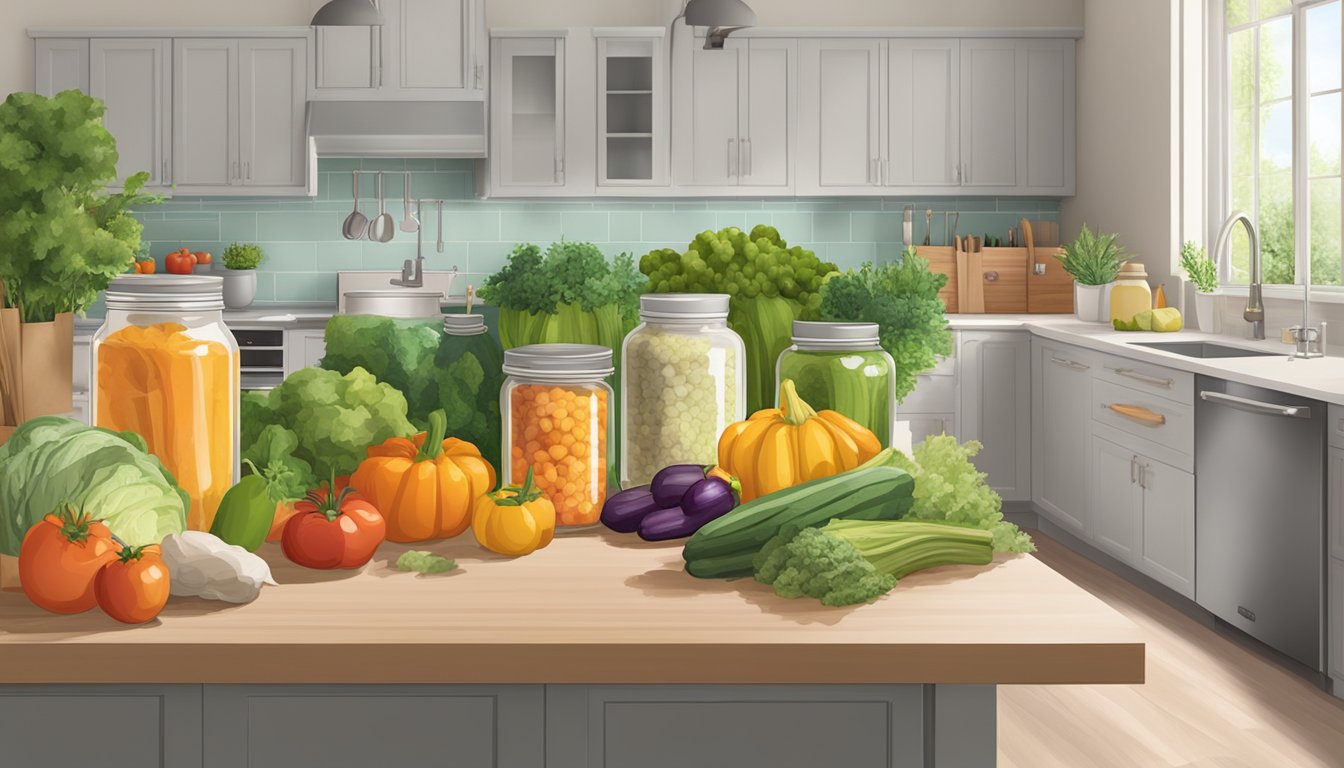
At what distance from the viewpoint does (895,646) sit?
1.01m

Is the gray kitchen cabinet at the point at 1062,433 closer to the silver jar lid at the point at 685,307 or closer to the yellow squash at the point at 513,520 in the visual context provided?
the silver jar lid at the point at 685,307

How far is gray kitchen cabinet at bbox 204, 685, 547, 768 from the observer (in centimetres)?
105

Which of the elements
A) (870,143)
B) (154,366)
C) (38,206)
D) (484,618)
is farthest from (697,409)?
(870,143)

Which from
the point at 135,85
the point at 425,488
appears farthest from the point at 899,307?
the point at 135,85

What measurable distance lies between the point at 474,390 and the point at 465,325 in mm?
85

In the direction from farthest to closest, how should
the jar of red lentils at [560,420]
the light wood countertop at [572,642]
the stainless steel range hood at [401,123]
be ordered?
1. the stainless steel range hood at [401,123]
2. the jar of red lentils at [560,420]
3. the light wood countertop at [572,642]

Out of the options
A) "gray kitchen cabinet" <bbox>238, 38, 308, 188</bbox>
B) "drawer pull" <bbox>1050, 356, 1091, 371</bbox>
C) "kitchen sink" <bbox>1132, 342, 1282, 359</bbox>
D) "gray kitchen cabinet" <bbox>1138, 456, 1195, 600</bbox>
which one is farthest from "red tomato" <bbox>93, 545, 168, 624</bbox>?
"gray kitchen cabinet" <bbox>238, 38, 308, 188</bbox>

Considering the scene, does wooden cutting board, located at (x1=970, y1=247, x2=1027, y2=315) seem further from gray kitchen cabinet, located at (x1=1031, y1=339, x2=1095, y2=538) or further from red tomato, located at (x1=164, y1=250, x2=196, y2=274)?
red tomato, located at (x1=164, y1=250, x2=196, y2=274)

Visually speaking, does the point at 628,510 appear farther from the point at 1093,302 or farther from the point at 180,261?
the point at 180,261

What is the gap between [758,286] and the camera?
5.74ft

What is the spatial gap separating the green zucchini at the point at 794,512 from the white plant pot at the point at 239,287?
5.51 m

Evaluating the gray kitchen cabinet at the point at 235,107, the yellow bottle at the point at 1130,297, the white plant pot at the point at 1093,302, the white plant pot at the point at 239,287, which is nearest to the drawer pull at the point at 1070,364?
the yellow bottle at the point at 1130,297

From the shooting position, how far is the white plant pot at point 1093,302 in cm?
569

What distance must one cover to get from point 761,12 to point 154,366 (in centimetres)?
581
